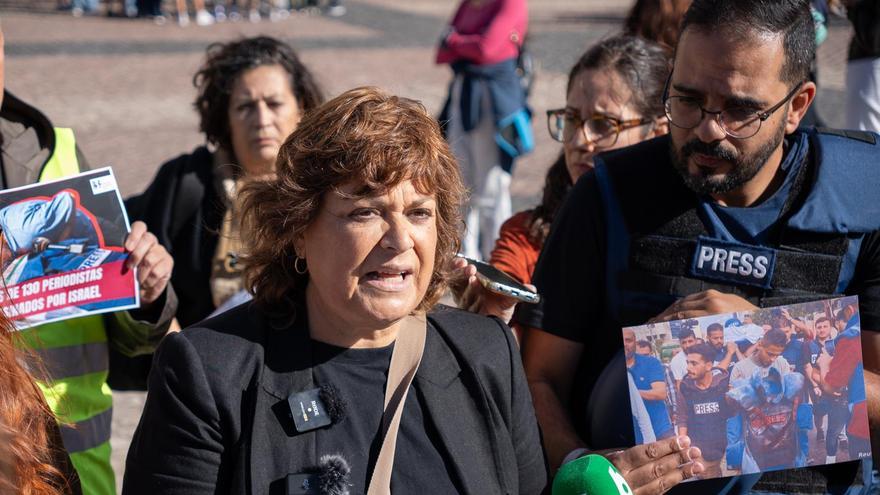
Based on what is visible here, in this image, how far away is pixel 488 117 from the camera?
779cm

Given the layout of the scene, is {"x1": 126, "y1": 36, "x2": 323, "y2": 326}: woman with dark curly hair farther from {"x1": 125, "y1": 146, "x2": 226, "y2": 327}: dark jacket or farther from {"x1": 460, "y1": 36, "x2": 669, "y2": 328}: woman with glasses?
{"x1": 460, "y1": 36, "x2": 669, "y2": 328}: woman with glasses

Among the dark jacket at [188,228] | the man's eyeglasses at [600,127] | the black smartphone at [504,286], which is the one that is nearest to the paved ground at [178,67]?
the dark jacket at [188,228]

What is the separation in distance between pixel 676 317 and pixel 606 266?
285 millimetres

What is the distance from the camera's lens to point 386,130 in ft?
7.56

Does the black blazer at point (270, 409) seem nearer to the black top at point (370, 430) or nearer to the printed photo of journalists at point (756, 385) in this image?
the black top at point (370, 430)

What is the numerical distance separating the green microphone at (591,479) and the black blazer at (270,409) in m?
0.13

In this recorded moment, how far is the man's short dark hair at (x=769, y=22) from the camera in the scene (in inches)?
102

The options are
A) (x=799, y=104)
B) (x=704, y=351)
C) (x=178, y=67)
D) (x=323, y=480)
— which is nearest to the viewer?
(x=323, y=480)

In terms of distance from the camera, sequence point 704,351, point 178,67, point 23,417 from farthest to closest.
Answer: point 178,67, point 704,351, point 23,417

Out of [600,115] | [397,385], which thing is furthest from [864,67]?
[397,385]

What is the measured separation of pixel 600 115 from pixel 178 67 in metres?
13.7

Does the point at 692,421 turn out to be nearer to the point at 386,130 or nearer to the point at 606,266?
the point at 606,266

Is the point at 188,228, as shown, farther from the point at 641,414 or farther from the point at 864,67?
the point at 864,67

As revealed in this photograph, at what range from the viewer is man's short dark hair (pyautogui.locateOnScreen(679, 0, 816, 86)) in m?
2.58
